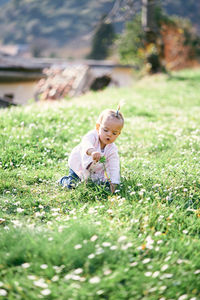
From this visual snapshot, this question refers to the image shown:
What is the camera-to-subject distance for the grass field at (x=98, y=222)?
2.67 metres

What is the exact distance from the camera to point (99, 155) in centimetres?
404

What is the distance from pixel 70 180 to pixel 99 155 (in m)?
0.68

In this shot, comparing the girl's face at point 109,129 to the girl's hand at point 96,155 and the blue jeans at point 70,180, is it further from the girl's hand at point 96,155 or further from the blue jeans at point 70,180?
the blue jeans at point 70,180

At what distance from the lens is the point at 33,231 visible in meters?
3.22

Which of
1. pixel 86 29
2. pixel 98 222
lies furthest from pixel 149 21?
pixel 86 29

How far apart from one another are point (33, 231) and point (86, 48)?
46904 mm

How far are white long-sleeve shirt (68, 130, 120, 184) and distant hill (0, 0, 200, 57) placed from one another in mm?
43404

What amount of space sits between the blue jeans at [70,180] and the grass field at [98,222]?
0.27 feet

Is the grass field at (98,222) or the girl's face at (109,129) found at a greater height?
the girl's face at (109,129)

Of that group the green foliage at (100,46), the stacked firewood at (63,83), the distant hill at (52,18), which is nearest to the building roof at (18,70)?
the stacked firewood at (63,83)

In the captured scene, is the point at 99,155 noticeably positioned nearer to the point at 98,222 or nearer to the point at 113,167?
the point at 113,167

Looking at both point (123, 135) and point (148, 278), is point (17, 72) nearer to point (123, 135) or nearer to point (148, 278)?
point (123, 135)

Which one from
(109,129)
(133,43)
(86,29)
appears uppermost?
(109,129)

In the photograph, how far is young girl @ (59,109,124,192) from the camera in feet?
13.6
